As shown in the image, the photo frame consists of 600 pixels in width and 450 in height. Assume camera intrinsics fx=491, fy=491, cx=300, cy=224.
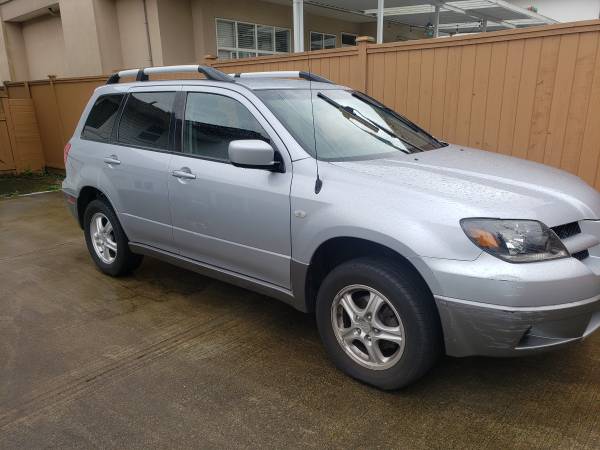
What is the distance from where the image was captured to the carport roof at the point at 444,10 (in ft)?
43.5

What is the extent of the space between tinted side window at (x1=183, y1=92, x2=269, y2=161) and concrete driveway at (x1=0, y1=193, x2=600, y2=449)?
1.34 metres

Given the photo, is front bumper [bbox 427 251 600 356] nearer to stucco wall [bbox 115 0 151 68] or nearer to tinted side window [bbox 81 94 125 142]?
tinted side window [bbox 81 94 125 142]

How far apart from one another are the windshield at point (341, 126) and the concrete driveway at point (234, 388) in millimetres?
1401

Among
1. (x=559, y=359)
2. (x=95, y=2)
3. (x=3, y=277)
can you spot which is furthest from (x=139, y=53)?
(x=559, y=359)

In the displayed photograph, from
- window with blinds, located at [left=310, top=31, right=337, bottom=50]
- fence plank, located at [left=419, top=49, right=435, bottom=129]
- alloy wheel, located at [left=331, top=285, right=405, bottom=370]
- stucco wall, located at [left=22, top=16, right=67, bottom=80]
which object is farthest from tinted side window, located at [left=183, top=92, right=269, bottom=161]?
stucco wall, located at [left=22, top=16, right=67, bottom=80]

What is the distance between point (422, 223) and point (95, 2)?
12146 millimetres

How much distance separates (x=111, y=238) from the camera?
4766 millimetres

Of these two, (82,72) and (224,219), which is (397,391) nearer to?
(224,219)

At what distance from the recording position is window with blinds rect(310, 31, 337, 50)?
15453 mm

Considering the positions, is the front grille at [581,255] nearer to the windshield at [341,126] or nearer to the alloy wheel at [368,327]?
the alloy wheel at [368,327]

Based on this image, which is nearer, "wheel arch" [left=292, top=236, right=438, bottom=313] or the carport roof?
"wheel arch" [left=292, top=236, right=438, bottom=313]

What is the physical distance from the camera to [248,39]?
13.2 meters

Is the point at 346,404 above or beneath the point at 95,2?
beneath

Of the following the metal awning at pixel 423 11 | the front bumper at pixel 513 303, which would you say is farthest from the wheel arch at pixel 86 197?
the metal awning at pixel 423 11
